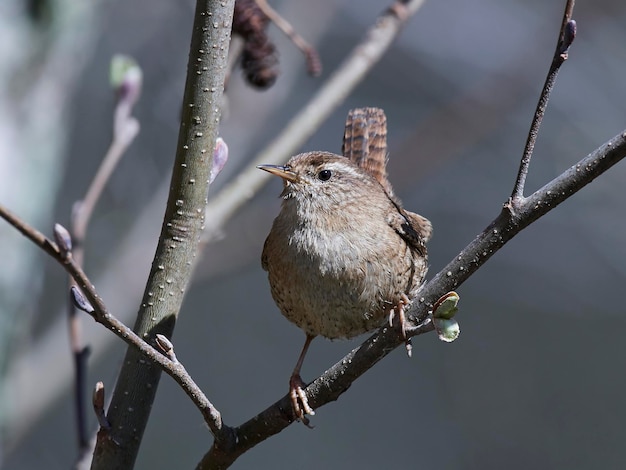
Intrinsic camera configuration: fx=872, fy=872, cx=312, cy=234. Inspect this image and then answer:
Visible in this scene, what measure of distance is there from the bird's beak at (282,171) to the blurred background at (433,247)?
4.33 feet

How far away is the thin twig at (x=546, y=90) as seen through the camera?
1327 mm

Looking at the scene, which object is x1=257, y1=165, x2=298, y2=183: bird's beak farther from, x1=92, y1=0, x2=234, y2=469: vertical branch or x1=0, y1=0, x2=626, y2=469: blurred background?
x1=0, y1=0, x2=626, y2=469: blurred background

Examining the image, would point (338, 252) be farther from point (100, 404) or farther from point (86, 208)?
point (100, 404)

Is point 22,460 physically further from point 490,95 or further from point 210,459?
point 210,459

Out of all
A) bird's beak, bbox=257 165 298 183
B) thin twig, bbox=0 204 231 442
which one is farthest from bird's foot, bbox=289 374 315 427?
bird's beak, bbox=257 165 298 183

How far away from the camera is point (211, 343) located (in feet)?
22.2

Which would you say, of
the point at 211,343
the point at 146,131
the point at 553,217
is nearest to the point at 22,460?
the point at 211,343

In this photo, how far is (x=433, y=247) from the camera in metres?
6.76

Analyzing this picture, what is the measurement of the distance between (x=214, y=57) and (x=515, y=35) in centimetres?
432

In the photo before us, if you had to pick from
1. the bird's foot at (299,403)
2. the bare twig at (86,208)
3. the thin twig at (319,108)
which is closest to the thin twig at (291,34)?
the thin twig at (319,108)

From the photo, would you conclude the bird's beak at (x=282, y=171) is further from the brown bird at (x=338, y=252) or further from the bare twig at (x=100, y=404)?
the bare twig at (x=100, y=404)

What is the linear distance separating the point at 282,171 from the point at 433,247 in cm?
462

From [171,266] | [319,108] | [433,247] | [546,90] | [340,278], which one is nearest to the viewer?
[546,90]

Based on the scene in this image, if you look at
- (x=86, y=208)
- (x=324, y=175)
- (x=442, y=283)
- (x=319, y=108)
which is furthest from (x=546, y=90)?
(x=319, y=108)
